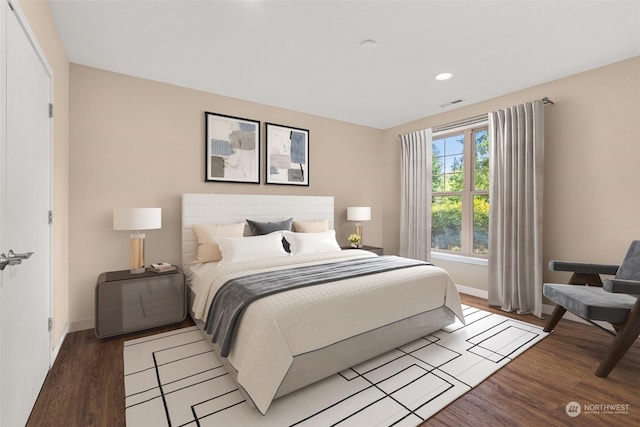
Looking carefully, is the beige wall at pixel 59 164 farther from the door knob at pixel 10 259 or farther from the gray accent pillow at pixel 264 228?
the gray accent pillow at pixel 264 228

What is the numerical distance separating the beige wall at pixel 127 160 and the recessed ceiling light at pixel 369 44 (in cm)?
187

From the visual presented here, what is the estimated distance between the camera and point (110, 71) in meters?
3.13

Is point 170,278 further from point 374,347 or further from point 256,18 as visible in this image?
point 256,18

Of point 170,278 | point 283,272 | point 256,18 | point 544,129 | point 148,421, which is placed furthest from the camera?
point 544,129

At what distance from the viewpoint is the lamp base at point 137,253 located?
3.03m

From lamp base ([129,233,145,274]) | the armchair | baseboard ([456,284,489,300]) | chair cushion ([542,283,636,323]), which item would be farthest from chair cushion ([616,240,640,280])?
lamp base ([129,233,145,274])

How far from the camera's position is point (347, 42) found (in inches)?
103

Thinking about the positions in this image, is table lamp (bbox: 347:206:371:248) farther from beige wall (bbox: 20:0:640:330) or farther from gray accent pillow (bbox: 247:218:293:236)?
beige wall (bbox: 20:0:640:330)

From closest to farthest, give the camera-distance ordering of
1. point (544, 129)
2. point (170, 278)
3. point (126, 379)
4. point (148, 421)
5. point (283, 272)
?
point (148, 421), point (126, 379), point (283, 272), point (170, 278), point (544, 129)

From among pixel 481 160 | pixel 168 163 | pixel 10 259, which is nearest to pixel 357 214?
pixel 481 160

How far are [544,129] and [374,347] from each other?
3125 mm

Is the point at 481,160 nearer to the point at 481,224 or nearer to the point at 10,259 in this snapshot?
the point at 481,224

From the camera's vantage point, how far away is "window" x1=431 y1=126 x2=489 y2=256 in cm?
430

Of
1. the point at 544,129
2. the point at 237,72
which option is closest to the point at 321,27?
the point at 237,72
